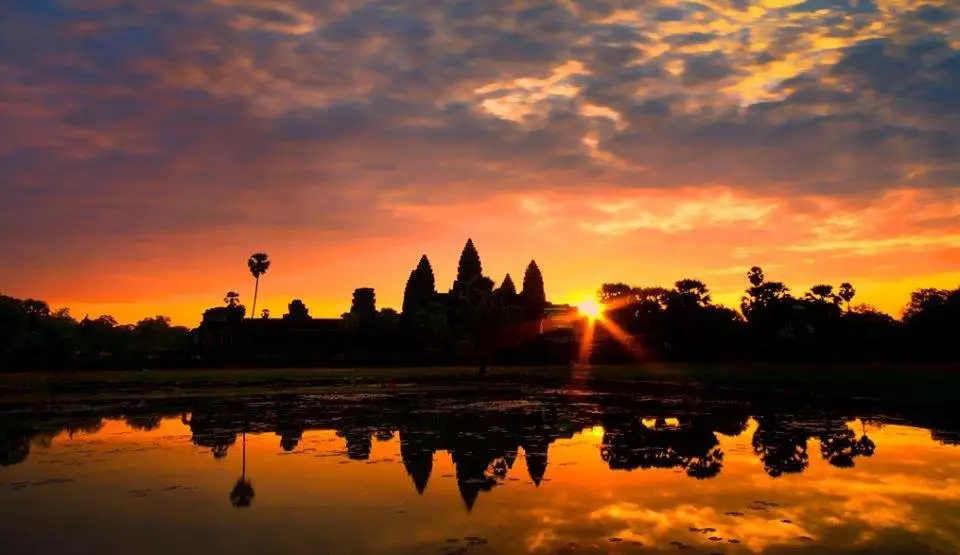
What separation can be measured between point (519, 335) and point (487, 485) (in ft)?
233

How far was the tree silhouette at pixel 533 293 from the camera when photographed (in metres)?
109

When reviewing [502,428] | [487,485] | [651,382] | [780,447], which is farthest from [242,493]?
[651,382]

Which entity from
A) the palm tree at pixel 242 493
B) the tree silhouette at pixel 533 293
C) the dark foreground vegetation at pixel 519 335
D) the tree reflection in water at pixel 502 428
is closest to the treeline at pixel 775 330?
the dark foreground vegetation at pixel 519 335

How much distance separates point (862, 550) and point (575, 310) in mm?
116878

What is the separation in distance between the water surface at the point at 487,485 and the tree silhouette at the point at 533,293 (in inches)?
3292

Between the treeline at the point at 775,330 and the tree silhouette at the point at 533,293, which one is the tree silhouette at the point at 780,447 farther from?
the tree silhouette at the point at 533,293

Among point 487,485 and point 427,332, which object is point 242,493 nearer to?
point 487,485

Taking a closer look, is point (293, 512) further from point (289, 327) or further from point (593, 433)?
point (289, 327)

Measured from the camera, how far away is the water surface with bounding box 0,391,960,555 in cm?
949

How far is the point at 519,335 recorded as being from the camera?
83.8 meters

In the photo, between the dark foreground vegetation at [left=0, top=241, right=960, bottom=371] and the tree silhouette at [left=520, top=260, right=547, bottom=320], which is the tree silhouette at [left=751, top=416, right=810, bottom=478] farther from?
the tree silhouette at [left=520, top=260, right=547, bottom=320]

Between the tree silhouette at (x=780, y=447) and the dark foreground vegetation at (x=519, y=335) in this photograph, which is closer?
the tree silhouette at (x=780, y=447)

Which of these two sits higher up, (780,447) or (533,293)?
(533,293)

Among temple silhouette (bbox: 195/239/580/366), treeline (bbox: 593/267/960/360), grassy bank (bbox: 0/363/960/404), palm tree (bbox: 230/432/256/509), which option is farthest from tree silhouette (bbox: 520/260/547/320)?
palm tree (bbox: 230/432/256/509)
